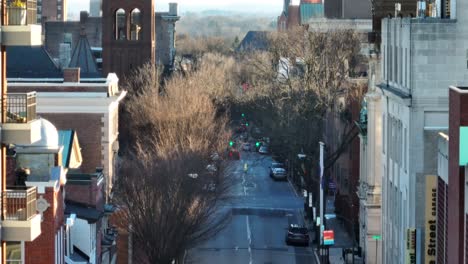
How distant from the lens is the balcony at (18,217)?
22.8m

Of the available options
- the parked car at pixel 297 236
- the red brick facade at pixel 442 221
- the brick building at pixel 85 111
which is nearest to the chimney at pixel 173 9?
the brick building at pixel 85 111

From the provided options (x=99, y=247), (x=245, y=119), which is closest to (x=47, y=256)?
(x=99, y=247)

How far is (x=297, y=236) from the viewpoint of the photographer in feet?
222

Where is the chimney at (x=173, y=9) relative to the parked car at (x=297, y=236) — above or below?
above

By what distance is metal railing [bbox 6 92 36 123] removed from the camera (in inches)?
902

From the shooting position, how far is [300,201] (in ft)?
283

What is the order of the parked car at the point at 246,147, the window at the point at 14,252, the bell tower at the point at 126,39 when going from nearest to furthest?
the window at the point at 14,252 < the bell tower at the point at 126,39 < the parked car at the point at 246,147

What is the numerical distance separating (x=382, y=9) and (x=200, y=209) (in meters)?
11.0

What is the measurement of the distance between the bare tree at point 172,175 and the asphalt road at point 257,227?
1274 millimetres

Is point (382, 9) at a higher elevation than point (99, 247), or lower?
higher

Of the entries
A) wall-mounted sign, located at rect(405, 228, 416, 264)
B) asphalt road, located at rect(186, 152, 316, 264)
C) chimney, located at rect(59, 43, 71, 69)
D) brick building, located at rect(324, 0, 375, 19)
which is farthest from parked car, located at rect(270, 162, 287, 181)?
wall-mounted sign, located at rect(405, 228, 416, 264)

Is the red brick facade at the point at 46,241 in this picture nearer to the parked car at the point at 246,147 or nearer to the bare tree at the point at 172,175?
the bare tree at the point at 172,175

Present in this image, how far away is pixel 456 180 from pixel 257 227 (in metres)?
43.1

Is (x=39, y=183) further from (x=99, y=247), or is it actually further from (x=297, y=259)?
(x=297, y=259)
